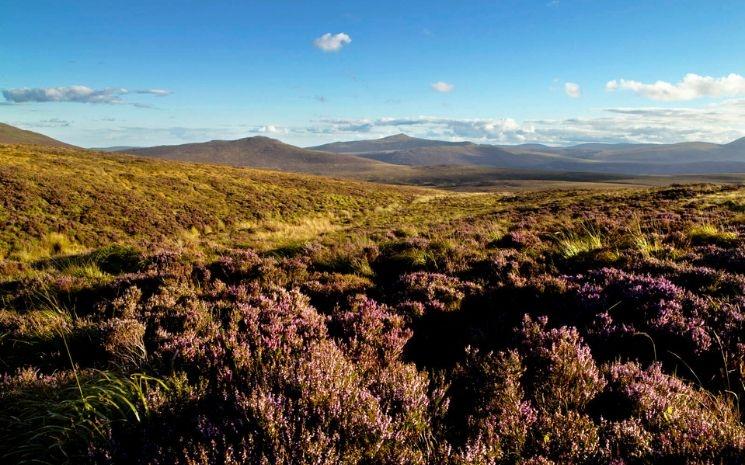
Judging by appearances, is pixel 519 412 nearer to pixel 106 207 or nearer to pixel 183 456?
pixel 183 456

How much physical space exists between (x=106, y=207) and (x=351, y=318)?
29.8 m

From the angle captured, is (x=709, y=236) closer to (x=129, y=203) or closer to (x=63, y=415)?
(x=63, y=415)

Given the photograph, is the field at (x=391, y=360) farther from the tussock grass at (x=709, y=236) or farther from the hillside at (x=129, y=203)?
the hillside at (x=129, y=203)

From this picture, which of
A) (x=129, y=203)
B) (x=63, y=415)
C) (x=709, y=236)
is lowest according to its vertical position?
(x=129, y=203)

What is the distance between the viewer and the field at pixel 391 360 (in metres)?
2.79

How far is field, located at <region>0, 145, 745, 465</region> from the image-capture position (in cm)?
279

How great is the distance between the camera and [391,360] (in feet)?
13.6

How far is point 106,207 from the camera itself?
91.9ft

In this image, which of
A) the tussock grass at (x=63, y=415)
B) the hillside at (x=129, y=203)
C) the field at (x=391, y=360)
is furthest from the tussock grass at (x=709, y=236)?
the hillside at (x=129, y=203)

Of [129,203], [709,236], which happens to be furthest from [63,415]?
[129,203]

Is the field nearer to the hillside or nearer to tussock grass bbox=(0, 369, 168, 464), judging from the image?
tussock grass bbox=(0, 369, 168, 464)

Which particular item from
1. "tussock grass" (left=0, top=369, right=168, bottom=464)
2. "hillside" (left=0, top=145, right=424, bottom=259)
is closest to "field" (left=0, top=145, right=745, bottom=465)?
"tussock grass" (left=0, top=369, right=168, bottom=464)

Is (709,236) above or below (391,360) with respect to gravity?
above

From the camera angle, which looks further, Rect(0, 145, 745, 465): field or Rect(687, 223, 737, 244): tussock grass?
Rect(687, 223, 737, 244): tussock grass
